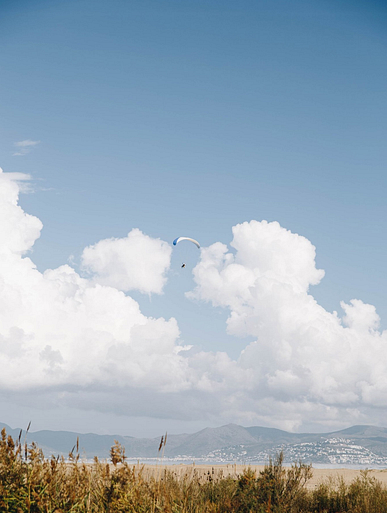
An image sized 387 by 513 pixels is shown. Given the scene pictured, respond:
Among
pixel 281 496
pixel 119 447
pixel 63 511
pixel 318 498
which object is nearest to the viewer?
pixel 63 511

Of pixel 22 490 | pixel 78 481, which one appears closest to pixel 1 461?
pixel 22 490

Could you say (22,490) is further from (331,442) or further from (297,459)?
(331,442)

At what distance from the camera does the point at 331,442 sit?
627 feet

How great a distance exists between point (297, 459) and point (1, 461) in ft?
21.6

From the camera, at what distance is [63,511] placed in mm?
7660

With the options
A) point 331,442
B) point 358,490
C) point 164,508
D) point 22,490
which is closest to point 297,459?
point 358,490

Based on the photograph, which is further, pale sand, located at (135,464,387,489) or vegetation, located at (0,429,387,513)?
pale sand, located at (135,464,387,489)

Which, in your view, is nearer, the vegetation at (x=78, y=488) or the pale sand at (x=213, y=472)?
the vegetation at (x=78, y=488)

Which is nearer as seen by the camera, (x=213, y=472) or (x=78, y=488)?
(x=78, y=488)

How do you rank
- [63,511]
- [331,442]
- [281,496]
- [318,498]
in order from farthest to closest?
[331,442]
[318,498]
[281,496]
[63,511]

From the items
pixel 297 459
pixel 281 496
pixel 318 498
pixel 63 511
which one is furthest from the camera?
pixel 318 498

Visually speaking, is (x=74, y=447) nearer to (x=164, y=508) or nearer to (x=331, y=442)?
(x=164, y=508)

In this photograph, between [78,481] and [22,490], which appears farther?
[78,481]

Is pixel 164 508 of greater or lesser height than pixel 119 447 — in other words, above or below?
below
